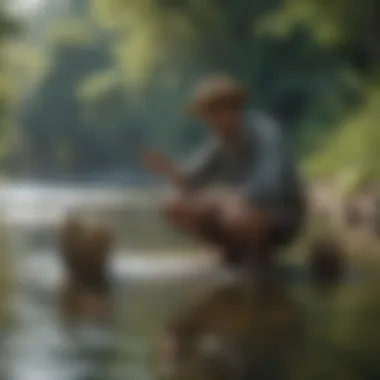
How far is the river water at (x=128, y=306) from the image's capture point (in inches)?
57.6

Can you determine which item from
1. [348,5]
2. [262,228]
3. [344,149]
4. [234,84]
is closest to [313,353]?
[262,228]

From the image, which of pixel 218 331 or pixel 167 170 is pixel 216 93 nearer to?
pixel 167 170

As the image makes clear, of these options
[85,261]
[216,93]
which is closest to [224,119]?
[216,93]

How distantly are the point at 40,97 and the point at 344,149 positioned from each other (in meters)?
0.48

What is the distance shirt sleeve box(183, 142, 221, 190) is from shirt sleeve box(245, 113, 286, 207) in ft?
0.19

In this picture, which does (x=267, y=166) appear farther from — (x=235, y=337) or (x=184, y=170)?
(x=235, y=337)

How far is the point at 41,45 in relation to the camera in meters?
1.52

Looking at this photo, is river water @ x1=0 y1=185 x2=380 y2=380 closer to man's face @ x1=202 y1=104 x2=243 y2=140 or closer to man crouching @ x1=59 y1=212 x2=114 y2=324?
man crouching @ x1=59 y1=212 x2=114 y2=324

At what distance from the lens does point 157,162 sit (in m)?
1.51

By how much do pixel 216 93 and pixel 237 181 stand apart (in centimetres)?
14

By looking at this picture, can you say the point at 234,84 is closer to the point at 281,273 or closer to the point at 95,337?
the point at 281,273

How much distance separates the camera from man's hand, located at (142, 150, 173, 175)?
150 centimetres

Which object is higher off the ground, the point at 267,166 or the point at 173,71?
the point at 173,71

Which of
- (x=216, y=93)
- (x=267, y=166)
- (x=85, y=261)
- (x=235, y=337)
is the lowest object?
(x=235, y=337)
